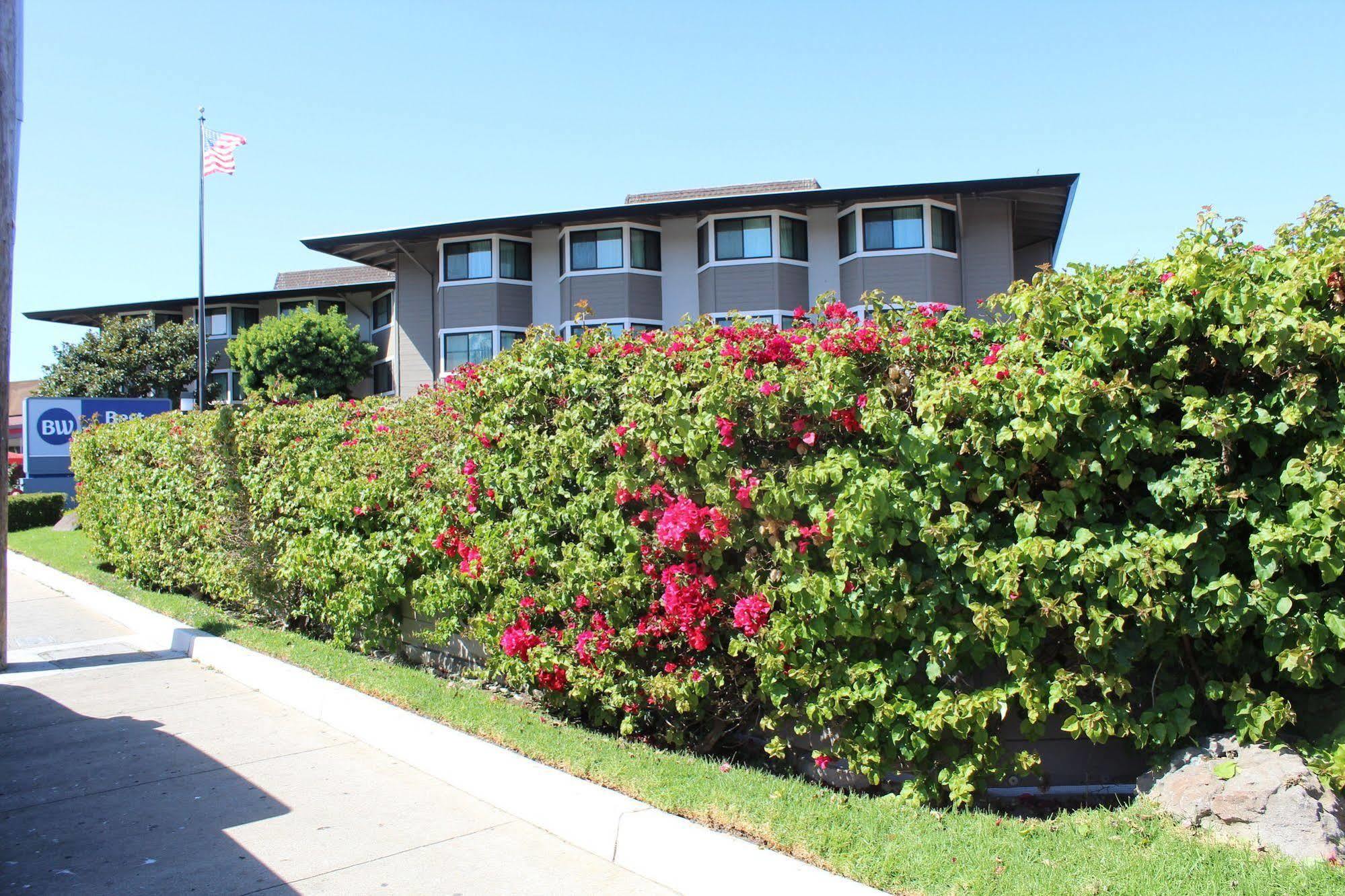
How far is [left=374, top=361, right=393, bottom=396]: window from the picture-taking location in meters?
34.0

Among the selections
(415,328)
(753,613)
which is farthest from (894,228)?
(753,613)

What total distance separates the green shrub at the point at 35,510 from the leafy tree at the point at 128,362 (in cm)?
1522

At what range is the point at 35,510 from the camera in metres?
23.1

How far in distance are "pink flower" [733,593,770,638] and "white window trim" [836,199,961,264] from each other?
21391 millimetres

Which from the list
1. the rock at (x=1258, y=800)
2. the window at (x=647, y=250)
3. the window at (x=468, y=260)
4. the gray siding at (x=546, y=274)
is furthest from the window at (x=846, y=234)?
the rock at (x=1258, y=800)

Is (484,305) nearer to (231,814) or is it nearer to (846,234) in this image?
(846,234)

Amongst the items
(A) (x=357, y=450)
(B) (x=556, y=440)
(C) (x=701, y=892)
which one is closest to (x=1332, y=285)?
(C) (x=701, y=892)

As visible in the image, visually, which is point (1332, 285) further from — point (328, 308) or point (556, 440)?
point (328, 308)

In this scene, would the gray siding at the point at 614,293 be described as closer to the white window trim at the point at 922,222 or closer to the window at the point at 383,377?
the white window trim at the point at 922,222

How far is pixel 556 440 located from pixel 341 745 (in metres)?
2.38

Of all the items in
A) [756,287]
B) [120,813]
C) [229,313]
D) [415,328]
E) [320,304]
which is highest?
[229,313]

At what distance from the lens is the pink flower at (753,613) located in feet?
15.4

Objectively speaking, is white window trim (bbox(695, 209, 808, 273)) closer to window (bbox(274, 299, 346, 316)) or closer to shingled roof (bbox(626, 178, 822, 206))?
shingled roof (bbox(626, 178, 822, 206))

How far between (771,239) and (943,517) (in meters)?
22.6
